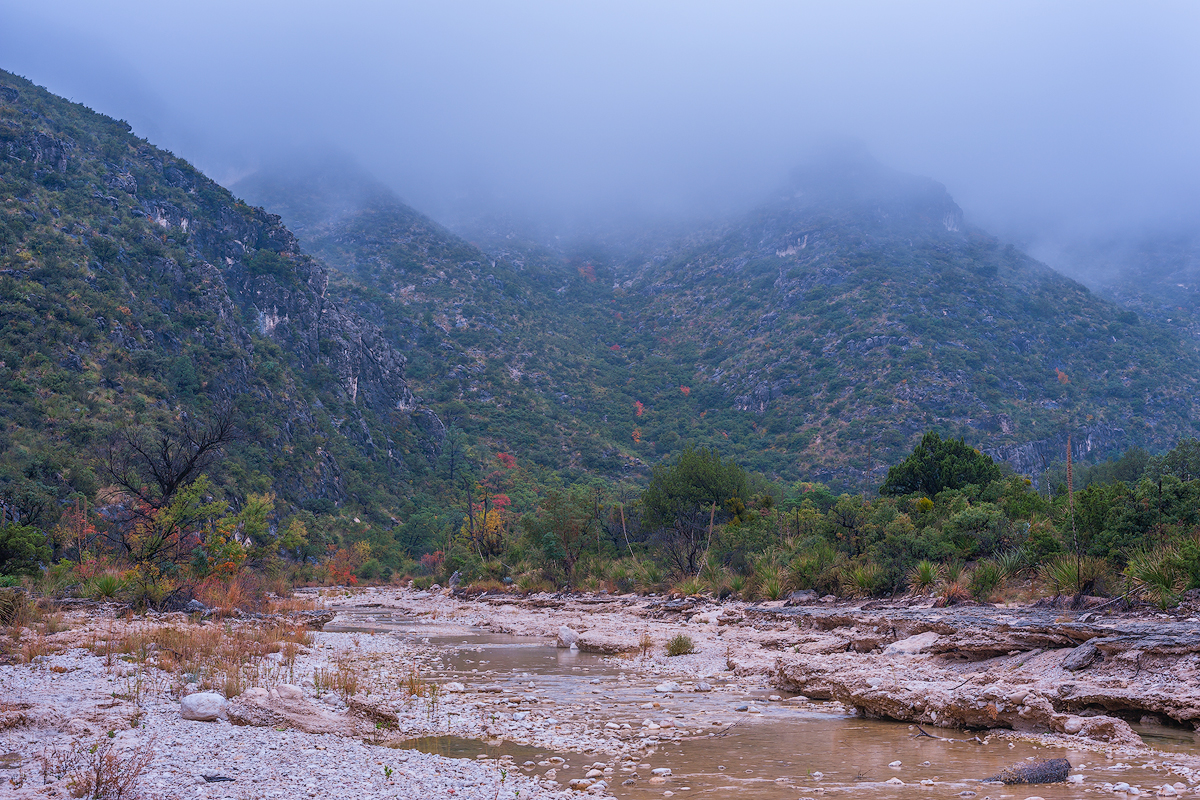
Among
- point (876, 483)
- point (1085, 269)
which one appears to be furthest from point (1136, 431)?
point (1085, 269)

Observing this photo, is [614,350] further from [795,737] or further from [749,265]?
[795,737]

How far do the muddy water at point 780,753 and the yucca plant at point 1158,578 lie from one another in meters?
5.39

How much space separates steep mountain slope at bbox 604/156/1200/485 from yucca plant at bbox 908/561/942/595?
182ft

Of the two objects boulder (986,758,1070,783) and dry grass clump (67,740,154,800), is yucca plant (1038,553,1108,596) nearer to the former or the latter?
boulder (986,758,1070,783)

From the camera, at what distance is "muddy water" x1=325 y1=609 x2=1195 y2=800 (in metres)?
6.39

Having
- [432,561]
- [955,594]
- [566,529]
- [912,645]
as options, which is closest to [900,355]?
[566,529]

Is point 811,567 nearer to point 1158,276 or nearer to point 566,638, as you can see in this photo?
point 566,638

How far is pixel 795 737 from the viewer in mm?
8617

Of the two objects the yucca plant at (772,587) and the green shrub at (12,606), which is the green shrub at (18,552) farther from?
the yucca plant at (772,587)

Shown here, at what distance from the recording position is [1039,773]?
6.20 meters

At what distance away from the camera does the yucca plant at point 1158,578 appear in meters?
12.2

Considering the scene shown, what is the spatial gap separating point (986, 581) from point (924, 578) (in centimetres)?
214

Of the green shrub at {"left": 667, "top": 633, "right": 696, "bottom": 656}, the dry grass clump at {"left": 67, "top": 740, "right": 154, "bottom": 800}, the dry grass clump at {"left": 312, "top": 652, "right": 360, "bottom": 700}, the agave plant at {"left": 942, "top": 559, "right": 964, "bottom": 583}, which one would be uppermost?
the dry grass clump at {"left": 67, "top": 740, "right": 154, "bottom": 800}

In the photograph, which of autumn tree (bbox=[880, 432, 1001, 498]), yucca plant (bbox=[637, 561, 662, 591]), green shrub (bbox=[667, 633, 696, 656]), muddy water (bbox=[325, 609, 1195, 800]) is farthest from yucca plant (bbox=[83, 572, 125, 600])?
autumn tree (bbox=[880, 432, 1001, 498])
